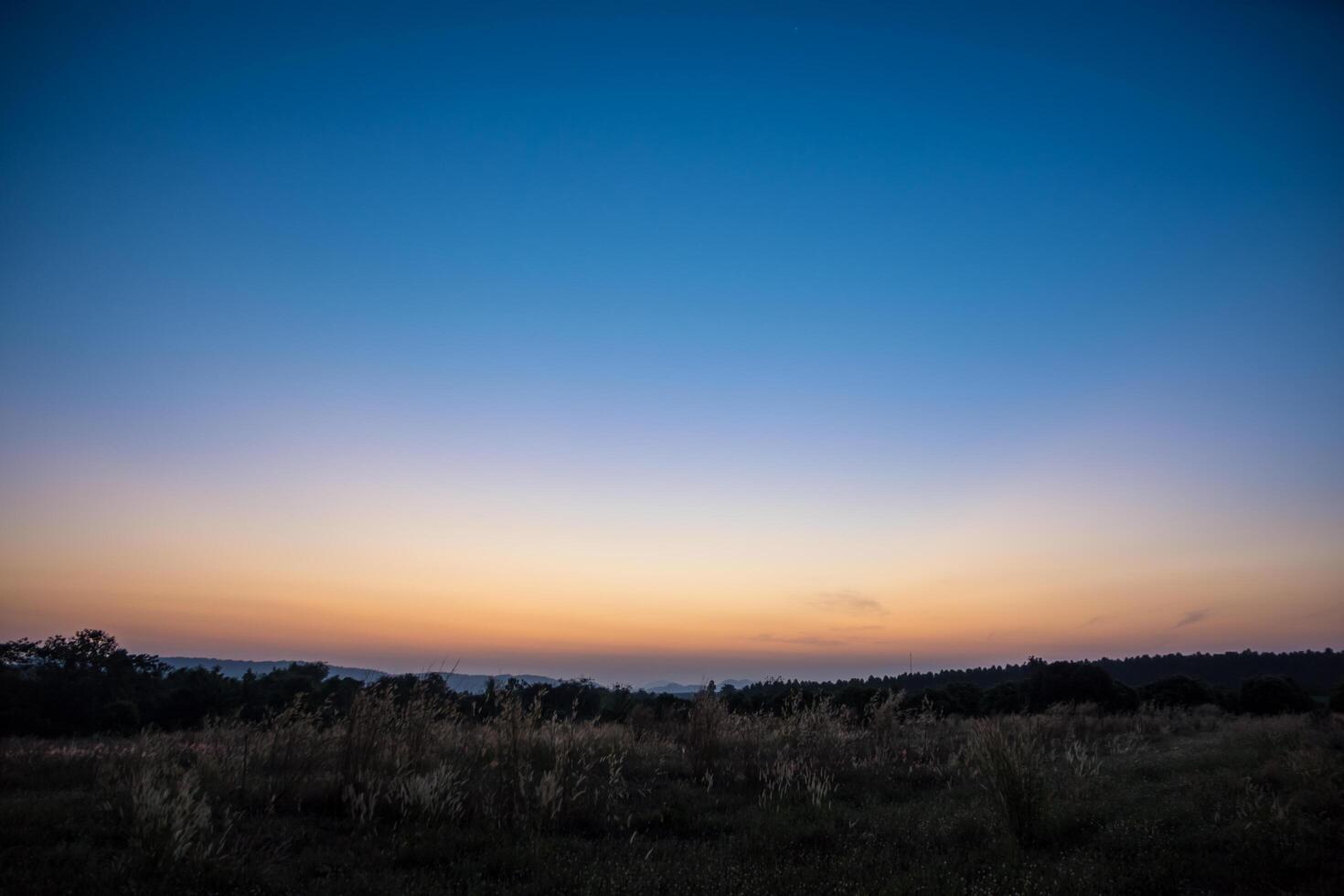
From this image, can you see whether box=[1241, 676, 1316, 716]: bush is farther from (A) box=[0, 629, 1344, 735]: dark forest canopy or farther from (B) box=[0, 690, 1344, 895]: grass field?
(B) box=[0, 690, 1344, 895]: grass field

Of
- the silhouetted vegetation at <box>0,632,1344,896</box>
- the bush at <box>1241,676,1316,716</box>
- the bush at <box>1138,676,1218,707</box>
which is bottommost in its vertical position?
the bush at <box>1138,676,1218,707</box>

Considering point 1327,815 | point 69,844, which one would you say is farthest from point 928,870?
point 69,844

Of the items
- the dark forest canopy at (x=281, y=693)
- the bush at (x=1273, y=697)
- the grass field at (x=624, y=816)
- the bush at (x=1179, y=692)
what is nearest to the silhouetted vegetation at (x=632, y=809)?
the grass field at (x=624, y=816)

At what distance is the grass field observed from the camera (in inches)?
220

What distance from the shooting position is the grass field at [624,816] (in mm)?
5594

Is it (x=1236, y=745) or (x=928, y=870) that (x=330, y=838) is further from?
(x=1236, y=745)

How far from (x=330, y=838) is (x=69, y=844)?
2.25 m

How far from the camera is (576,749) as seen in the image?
11008 millimetres

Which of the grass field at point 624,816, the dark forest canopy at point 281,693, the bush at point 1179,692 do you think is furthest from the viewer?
the bush at point 1179,692

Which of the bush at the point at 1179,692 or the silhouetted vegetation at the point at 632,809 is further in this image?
the bush at the point at 1179,692

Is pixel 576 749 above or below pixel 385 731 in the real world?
below

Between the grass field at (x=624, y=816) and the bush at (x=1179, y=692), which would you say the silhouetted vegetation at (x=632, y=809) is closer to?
the grass field at (x=624, y=816)

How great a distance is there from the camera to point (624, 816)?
26.7 ft

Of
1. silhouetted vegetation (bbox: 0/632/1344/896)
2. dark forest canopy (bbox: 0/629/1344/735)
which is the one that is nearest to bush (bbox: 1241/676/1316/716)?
dark forest canopy (bbox: 0/629/1344/735)
